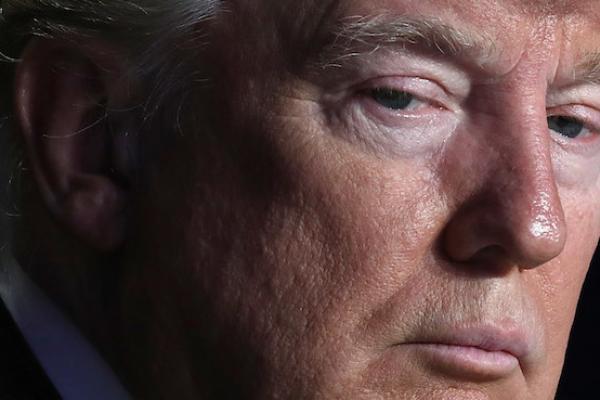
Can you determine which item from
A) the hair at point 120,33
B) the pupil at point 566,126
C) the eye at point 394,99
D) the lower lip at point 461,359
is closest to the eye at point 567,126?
the pupil at point 566,126

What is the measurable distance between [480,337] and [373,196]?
0.24m

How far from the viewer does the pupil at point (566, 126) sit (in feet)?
5.97

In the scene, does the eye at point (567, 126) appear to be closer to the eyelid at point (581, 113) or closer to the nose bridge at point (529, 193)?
the eyelid at point (581, 113)

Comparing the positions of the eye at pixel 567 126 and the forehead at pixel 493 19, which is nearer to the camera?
the forehead at pixel 493 19

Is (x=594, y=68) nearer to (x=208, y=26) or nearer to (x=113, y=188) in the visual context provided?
(x=208, y=26)

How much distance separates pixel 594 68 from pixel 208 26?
0.55 m

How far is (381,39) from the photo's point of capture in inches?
65.9

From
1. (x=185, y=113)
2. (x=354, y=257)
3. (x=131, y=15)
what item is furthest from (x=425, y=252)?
(x=131, y=15)

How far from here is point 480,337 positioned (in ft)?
5.52

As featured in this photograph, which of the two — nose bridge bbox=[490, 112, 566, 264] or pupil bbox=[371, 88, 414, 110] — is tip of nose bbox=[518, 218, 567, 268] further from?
pupil bbox=[371, 88, 414, 110]

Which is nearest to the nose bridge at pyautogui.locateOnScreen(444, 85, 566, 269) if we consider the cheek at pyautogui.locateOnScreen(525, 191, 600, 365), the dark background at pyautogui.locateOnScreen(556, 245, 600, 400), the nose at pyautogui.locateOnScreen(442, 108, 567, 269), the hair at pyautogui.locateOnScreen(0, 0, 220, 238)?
the nose at pyautogui.locateOnScreen(442, 108, 567, 269)

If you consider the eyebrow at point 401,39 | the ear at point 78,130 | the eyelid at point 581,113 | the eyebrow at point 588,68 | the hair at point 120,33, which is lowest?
the ear at point 78,130

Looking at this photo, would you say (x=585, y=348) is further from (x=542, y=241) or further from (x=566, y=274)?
(x=542, y=241)

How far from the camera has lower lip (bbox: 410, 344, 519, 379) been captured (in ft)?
5.51
